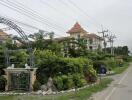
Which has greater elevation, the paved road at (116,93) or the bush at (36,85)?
the bush at (36,85)

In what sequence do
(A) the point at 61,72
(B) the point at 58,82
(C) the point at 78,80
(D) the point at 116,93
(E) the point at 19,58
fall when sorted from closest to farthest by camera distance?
1. (D) the point at 116,93
2. (B) the point at 58,82
3. (A) the point at 61,72
4. (C) the point at 78,80
5. (E) the point at 19,58

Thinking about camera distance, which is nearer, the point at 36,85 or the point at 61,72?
the point at 36,85

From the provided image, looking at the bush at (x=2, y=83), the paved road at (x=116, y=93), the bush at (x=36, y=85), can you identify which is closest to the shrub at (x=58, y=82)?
the bush at (x=36, y=85)

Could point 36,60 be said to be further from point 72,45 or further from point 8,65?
point 72,45

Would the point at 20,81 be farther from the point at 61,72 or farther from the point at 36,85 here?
the point at 61,72

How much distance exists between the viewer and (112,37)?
103438 millimetres

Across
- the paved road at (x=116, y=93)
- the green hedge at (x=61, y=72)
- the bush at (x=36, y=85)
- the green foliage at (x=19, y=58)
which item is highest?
the green foliage at (x=19, y=58)

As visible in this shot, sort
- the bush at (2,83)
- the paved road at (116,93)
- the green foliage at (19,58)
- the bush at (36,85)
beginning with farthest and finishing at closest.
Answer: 1. the green foliage at (19,58)
2. the bush at (2,83)
3. the bush at (36,85)
4. the paved road at (116,93)

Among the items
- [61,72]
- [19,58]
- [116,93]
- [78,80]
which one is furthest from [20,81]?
[116,93]

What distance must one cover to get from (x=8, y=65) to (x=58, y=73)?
13.6 ft

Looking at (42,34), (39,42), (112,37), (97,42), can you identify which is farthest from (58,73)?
(97,42)

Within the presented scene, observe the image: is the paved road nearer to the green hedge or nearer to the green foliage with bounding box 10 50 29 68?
the green hedge

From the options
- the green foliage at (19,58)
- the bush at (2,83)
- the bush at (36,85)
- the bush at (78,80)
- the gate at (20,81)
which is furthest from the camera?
the green foliage at (19,58)

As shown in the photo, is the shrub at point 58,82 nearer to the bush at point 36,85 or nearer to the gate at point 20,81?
the bush at point 36,85
